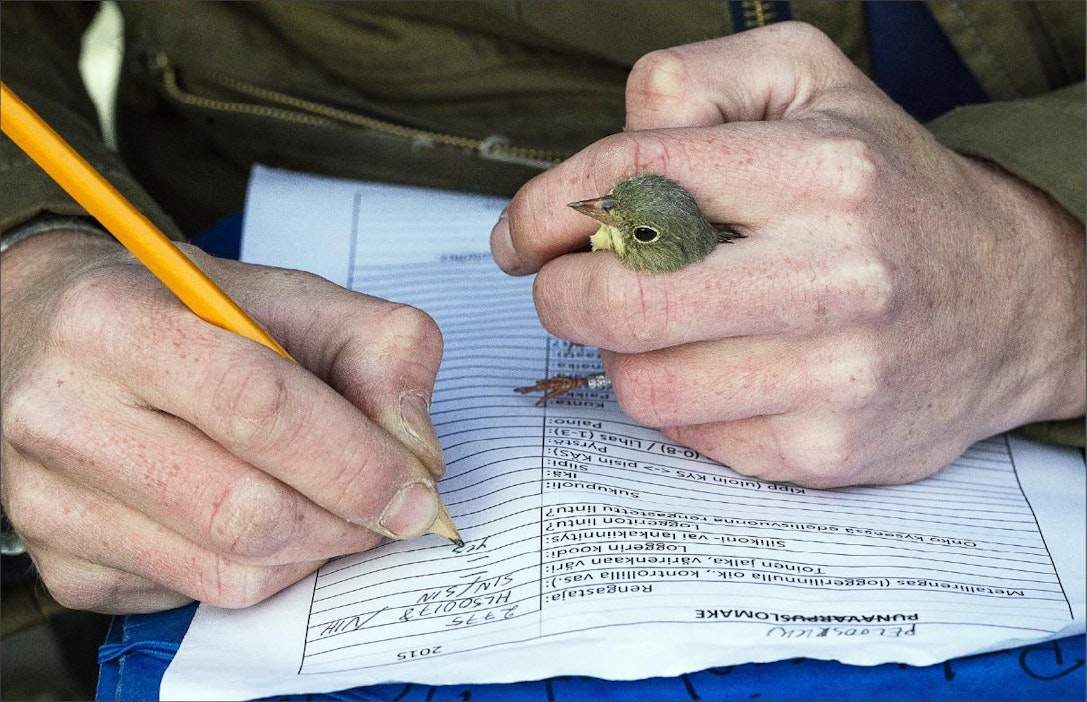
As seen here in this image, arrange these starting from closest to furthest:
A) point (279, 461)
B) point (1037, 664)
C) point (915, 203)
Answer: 1. point (279, 461)
2. point (1037, 664)
3. point (915, 203)

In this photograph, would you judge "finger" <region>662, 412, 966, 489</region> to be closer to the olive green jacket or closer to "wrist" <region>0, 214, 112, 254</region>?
the olive green jacket

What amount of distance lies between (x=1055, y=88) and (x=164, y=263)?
1571 mm

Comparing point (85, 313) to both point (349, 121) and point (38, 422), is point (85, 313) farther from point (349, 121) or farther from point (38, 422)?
point (349, 121)

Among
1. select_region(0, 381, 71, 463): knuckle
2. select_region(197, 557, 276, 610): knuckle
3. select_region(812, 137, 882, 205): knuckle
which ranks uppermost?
select_region(812, 137, 882, 205): knuckle

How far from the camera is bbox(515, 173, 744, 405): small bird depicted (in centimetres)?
119

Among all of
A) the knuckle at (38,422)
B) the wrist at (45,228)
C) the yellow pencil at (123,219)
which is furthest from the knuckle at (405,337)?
the wrist at (45,228)

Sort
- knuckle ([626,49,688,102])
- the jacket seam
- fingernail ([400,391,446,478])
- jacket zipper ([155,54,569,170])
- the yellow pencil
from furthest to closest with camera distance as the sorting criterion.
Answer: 1. jacket zipper ([155,54,569,170])
2. the jacket seam
3. knuckle ([626,49,688,102])
4. fingernail ([400,391,446,478])
5. the yellow pencil

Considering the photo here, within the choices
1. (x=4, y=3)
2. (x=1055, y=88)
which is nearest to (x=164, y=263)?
(x=4, y=3)

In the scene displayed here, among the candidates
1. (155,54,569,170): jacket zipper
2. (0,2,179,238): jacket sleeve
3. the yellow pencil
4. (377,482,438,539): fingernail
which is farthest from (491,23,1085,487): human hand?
(0,2,179,238): jacket sleeve

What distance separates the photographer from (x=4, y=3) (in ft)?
5.84

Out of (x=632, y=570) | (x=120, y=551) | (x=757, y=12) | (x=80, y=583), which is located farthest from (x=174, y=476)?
(x=757, y=12)

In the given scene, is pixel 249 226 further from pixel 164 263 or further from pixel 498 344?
pixel 164 263

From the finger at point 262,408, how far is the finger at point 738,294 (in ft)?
1.02

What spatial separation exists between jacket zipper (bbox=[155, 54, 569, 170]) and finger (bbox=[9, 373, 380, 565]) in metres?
0.96
